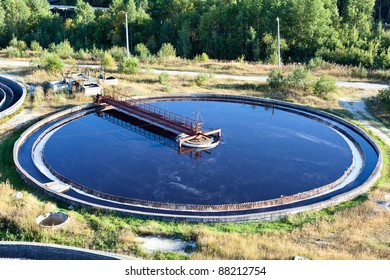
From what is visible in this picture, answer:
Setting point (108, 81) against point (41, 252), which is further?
point (108, 81)

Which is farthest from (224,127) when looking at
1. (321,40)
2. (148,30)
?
(148,30)

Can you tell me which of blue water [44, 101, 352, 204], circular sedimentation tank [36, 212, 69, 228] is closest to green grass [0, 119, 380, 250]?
circular sedimentation tank [36, 212, 69, 228]

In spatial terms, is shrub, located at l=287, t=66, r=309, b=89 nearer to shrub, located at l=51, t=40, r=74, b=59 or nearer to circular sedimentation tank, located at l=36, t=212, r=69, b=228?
circular sedimentation tank, located at l=36, t=212, r=69, b=228

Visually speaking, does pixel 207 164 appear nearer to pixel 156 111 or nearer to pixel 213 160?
pixel 213 160

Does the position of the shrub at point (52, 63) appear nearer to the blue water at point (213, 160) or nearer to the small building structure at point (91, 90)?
the small building structure at point (91, 90)

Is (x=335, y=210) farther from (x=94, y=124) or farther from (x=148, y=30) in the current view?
(x=148, y=30)

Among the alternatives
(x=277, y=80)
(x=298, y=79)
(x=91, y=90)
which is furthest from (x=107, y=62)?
(x=298, y=79)
